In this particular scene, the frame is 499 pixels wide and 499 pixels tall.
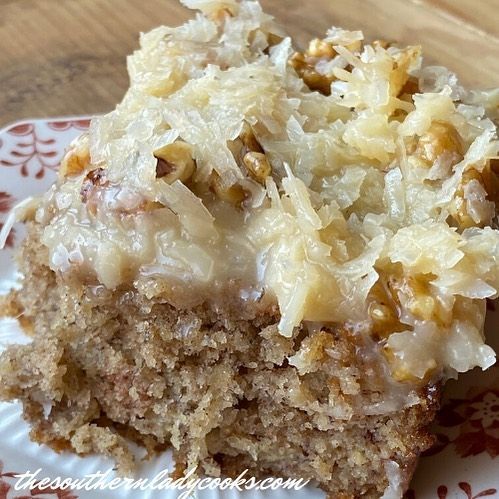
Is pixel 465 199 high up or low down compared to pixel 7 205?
up

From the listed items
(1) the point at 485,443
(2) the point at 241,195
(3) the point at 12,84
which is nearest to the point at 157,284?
(2) the point at 241,195

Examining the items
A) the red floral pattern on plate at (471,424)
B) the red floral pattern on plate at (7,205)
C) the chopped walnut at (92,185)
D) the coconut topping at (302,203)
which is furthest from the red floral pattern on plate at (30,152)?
the red floral pattern on plate at (471,424)

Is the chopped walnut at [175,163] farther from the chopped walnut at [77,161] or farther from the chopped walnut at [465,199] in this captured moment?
the chopped walnut at [465,199]

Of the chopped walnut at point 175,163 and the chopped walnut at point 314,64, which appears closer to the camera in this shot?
the chopped walnut at point 175,163

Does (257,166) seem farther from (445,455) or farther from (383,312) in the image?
(445,455)

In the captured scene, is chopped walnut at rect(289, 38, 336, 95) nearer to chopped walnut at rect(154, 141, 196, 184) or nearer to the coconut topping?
the coconut topping

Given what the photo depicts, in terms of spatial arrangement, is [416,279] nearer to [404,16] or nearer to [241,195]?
[241,195]

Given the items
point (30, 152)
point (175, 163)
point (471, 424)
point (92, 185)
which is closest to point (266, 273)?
point (175, 163)
